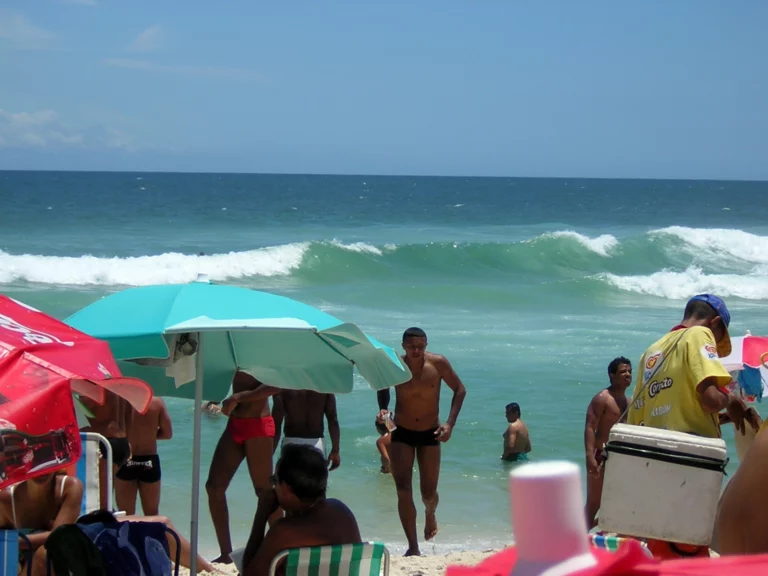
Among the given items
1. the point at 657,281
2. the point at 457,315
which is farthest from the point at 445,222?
the point at 457,315

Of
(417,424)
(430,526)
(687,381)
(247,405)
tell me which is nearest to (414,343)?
(417,424)

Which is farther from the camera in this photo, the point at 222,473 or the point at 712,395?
the point at 222,473

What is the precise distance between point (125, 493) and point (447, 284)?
18580 mm

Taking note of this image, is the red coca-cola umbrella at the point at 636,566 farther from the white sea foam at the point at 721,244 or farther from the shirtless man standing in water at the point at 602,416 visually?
the white sea foam at the point at 721,244

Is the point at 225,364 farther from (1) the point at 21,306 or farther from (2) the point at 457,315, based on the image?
(2) the point at 457,315

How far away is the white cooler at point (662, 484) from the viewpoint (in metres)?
3.80

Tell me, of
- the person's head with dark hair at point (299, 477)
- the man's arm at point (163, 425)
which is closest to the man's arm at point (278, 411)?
the man's arm at point (163, 425)

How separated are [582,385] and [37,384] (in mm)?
10112

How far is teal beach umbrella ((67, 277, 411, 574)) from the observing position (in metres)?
4.04

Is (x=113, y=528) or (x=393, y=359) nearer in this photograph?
(x=113, y=528)

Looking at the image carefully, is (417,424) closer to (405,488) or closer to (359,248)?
(405,488)

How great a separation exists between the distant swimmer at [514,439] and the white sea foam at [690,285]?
1455cm

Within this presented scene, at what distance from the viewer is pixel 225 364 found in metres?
5.33

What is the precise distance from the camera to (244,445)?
20.4ft
